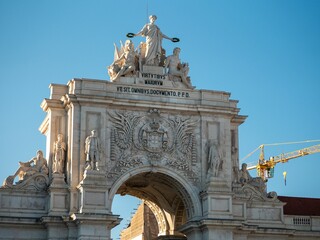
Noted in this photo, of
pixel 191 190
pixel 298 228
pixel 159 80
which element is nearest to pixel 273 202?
pixel 298 228

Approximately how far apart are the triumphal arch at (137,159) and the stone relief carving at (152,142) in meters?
0.05

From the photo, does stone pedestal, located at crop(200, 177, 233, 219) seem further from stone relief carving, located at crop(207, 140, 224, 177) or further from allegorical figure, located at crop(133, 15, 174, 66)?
allegorical figure, located at crop(133, 15, 174, 66)

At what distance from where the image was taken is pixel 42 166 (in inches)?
1684

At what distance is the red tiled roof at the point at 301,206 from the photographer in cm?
4953

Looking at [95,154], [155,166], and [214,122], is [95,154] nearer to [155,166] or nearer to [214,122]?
[155,166]

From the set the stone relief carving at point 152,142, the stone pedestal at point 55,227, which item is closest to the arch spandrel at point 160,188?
the stone relief carving at point 152,142

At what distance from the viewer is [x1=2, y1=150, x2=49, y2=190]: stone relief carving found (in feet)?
137

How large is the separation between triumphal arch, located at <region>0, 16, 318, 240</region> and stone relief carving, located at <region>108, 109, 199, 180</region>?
5 cm

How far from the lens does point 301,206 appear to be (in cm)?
5034

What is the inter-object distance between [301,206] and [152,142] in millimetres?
11967

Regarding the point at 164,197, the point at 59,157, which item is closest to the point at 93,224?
the point at 59,157

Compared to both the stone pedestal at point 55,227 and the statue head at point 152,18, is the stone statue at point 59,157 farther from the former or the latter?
the statue head at point 152,18

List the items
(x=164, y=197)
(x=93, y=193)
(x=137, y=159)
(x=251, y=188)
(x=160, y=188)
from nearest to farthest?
(x=93, y=193) → (x=137, y=159) → (x=251, y=188) → (x=160, y=188) → (x=164, y=197)

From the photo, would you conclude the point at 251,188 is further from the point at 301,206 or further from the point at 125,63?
the point at 125,63
